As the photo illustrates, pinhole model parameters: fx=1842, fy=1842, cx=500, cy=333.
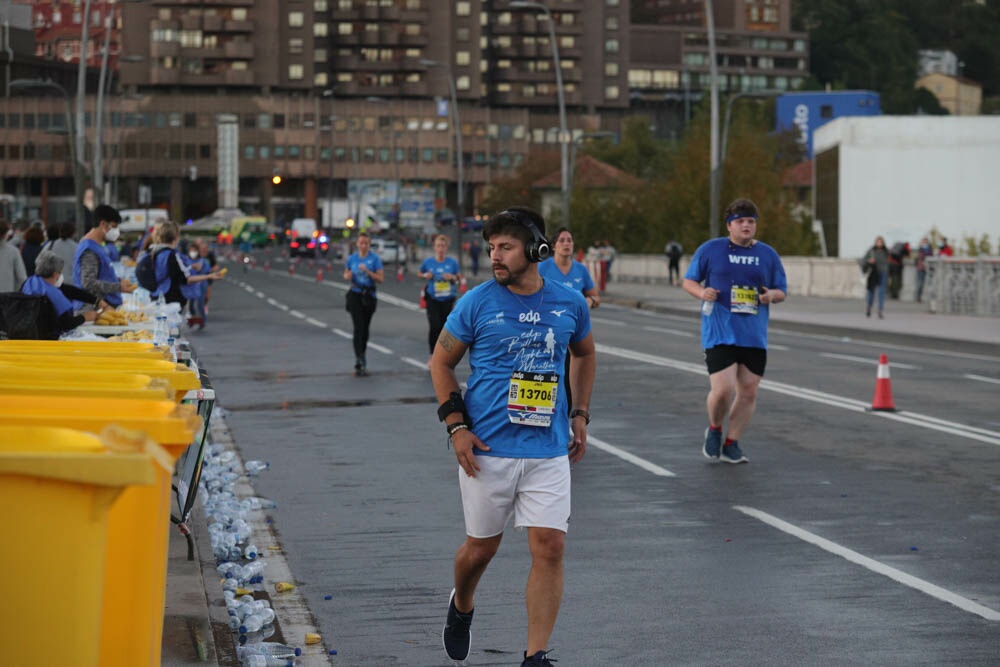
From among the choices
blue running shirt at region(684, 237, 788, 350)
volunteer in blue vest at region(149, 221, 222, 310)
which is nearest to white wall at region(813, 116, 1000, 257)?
volunteer in blue vest at region(149, 221, 222, 310)

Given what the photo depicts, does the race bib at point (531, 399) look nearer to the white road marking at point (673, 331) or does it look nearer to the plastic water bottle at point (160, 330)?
the plastic water bottle at point (160, 330)

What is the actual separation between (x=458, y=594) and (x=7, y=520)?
9.46 feet

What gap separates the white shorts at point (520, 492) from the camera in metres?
6.82

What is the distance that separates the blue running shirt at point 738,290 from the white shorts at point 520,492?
20.8 ft

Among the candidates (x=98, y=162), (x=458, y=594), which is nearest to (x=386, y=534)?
(x=458, y=594)

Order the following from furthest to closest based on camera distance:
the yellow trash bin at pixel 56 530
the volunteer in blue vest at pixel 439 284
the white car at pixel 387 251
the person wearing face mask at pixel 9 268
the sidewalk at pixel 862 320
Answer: the white car at pixel 387 251 < the sidewalk at pixel 862 320 < the volunteer in blue vest at pixel 439 284 < the person wearing face mask at pixel 9 268 < the yellow trash bin at pixel 56 530

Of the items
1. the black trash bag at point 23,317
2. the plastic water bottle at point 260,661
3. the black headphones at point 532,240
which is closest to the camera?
the black headphones at point 532,240

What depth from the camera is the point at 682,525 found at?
10703 mm

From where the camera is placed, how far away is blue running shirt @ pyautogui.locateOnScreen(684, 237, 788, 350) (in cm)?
1308

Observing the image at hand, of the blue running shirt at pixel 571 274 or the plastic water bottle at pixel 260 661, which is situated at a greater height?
the blue running shirt at pixel 571 274

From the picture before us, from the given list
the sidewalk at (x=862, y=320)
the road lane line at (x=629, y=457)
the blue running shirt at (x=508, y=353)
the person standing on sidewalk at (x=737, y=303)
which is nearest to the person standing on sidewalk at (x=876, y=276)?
the sidewalk at (x=862, y=320)

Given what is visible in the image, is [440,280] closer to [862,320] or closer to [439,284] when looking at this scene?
[439,284]

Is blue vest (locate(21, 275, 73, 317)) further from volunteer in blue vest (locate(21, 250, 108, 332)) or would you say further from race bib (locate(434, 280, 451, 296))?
race bib (locate(434, 280, 451, 296))

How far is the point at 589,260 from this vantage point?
190ft
